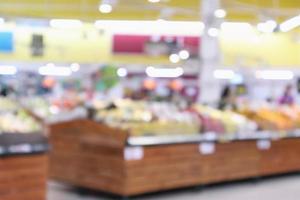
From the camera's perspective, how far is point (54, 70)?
1952 centimetres

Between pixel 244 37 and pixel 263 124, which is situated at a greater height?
pixel 244 37

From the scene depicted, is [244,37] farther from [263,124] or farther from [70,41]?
[263,124]

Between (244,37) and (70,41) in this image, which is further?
(244,37)

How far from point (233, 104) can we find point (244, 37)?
10754mm

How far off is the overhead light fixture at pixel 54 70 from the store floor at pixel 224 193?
1001 cm

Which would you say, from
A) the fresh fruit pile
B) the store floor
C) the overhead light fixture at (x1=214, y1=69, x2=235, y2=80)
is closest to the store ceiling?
the overhead light fixture at (x1=214, y1=69, x2=235, y2=80)

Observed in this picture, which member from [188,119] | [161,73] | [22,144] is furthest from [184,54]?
[22,144]


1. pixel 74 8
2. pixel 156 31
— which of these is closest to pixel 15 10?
pixel 74 8

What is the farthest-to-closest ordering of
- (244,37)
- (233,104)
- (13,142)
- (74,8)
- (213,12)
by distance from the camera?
1. (244,37)
2. (74,8)
3. (213,12)
4. (233,104)
5. (13,142)

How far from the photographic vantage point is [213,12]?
1402 cm

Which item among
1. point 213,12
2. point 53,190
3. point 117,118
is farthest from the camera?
point 213,12

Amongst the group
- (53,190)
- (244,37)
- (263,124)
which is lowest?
(53,190)

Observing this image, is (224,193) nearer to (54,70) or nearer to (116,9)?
(116,9)

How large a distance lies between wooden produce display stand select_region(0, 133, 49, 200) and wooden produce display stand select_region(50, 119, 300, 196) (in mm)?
1416
